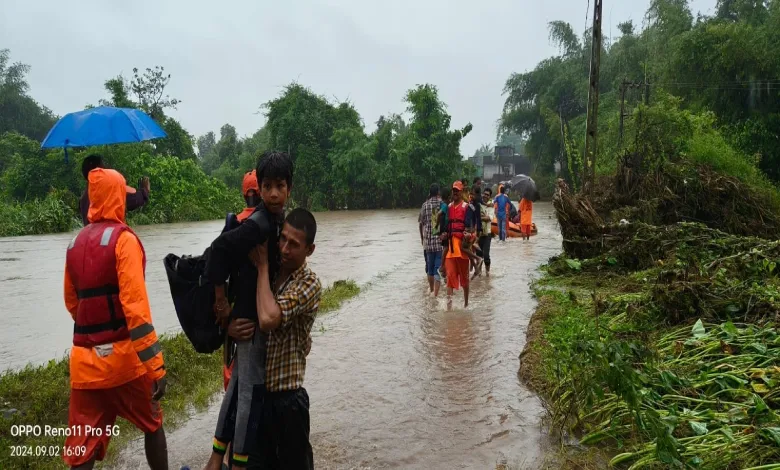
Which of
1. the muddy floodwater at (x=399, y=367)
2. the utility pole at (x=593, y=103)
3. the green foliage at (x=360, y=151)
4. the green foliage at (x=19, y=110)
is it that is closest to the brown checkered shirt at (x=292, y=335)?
the muddy floodwater at (x=399, y=367)

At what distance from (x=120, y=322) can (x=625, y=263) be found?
8911 mm

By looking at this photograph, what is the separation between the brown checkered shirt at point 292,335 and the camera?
8.95 ft

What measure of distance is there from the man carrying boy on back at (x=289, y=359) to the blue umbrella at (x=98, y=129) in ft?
8.91

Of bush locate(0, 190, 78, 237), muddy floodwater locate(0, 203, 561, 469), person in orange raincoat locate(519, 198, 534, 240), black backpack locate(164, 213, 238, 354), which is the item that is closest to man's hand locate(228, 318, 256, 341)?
black backpack locate(164, 213, 238, 354)

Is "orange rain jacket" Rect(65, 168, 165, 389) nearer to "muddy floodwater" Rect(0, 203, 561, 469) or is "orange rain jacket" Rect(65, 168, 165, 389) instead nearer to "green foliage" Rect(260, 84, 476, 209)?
"muddy floodwater" Rect(0, 203, 561, 469)

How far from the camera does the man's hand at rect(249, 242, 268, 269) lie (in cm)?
270

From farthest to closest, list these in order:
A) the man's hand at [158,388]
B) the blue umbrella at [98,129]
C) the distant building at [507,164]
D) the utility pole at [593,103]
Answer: the distant building at [507,164] < the utility pole at [593,103] < the blue umbrella at [98,129] < the man's hand at [158,388]

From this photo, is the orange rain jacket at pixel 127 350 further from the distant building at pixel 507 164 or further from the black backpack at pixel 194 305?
the distant building at pixel 507 164

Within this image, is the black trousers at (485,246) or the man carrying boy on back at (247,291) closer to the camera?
the man carrying boy on back at (247,291)

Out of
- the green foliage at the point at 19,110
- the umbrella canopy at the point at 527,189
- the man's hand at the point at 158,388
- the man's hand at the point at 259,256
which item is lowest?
the man's hand at the point at 158,388

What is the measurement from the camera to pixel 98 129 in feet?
16.0

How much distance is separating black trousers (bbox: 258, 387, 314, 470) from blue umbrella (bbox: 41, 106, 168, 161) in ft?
9.78

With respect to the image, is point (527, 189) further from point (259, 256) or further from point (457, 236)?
point (259, 256)

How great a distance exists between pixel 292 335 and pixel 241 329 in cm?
24
